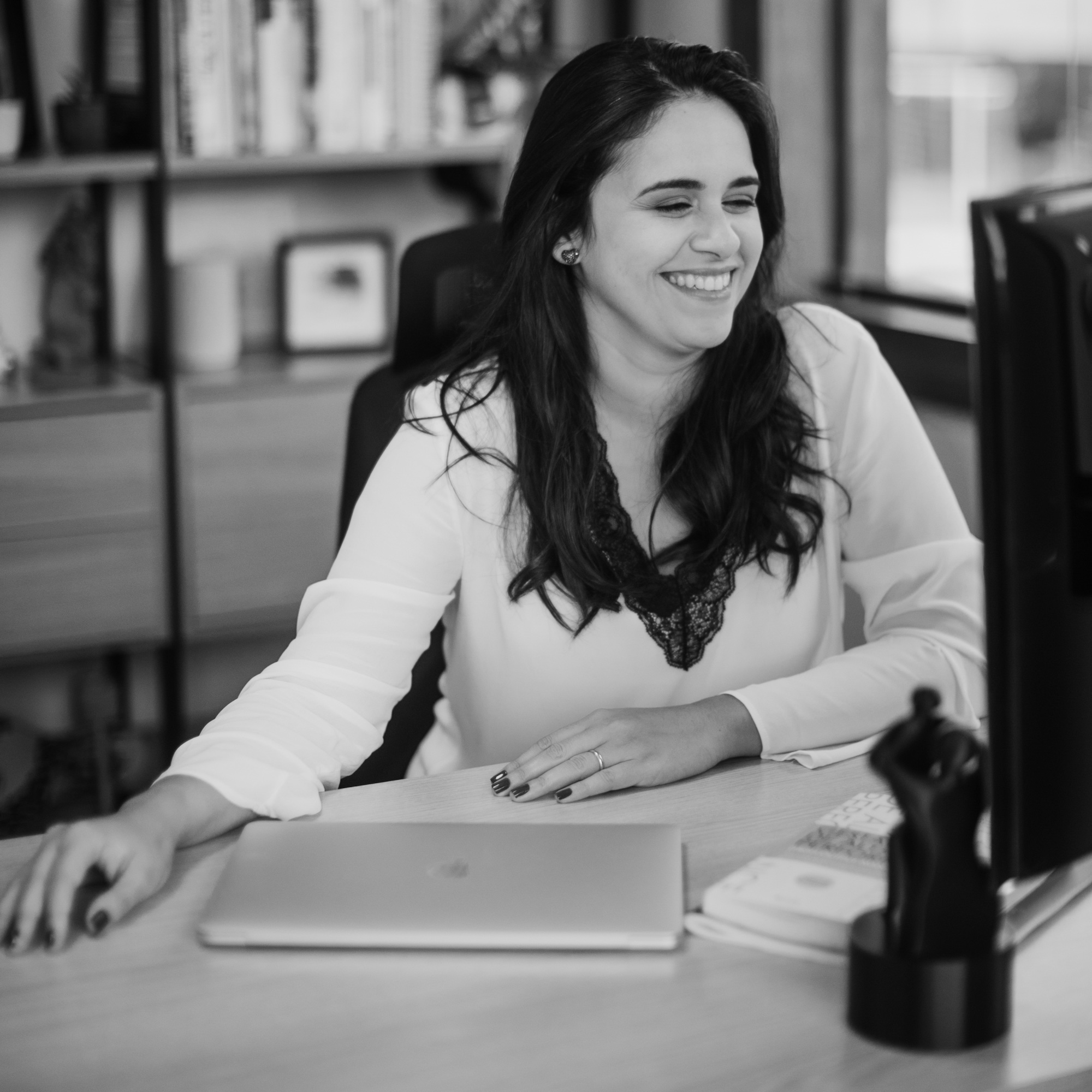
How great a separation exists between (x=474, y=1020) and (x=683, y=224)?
3.03ft

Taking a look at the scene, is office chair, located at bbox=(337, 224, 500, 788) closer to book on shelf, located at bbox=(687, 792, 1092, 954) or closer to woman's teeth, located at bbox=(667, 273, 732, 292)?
woman's teeth, located at bbox=(667, 273, 732, 292)

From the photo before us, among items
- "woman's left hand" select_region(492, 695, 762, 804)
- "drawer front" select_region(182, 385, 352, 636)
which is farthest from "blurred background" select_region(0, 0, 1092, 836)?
"woman's left hand" select_region(492, 695, 762, 804)

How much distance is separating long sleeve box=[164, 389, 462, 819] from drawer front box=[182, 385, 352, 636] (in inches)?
52.5

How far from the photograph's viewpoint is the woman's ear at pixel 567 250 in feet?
5.65

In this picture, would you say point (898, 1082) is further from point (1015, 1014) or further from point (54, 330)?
point (54, 330)

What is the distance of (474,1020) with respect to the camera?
984 mm

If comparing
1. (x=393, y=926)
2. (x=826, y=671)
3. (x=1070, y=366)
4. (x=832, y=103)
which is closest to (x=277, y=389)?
(x=832, y=103)

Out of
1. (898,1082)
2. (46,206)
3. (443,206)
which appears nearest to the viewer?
(898,1082)

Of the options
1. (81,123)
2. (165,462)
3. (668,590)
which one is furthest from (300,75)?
(668,590)

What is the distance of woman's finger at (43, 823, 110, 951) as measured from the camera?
1.09m

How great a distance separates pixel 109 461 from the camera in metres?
2.90

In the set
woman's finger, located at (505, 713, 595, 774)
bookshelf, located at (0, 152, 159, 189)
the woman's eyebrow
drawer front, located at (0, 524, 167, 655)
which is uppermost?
bookshelf, located at (0, 152, 159, 189)

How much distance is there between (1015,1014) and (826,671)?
571 mm

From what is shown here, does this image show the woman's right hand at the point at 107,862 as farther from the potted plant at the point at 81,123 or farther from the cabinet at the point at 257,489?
the potted plant at the point at 81,123
